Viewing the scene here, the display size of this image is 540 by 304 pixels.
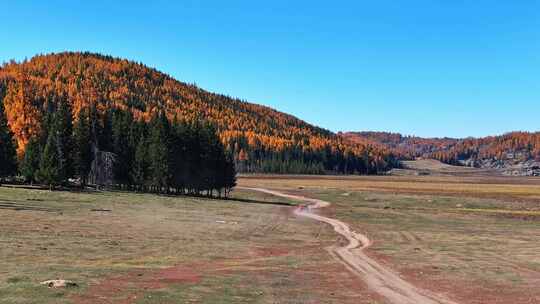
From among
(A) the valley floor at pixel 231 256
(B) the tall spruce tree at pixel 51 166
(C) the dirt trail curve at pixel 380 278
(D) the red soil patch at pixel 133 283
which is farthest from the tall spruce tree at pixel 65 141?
(D) the red soil patch at pixel 133 283

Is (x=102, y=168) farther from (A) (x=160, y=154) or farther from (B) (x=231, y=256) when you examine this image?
(B) (x=231, y=256)

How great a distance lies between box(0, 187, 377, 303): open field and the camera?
69.0ft

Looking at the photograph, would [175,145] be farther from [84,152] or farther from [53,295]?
[53,295]

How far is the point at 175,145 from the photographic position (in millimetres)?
107188

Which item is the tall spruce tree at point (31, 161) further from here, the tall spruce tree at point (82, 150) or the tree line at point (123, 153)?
the tall spruce tree at point (82, 150)

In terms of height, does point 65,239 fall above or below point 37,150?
below

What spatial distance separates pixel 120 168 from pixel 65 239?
72.0m

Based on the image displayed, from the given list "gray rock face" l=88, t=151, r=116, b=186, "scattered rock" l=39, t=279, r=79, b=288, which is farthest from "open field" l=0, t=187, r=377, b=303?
"gray rock face" l=88, t=151, r=116, b=186

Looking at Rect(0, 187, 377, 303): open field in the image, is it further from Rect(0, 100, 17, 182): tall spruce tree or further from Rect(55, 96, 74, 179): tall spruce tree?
Rect(0, 100, 17, 182): tall spruce tree

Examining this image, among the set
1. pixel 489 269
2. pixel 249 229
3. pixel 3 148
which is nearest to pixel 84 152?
pixel 3 148

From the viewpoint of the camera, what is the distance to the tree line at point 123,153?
94.8 metres

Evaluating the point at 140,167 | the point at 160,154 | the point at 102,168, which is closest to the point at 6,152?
the point at 102,168

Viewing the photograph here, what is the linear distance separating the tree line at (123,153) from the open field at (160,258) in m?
35.7

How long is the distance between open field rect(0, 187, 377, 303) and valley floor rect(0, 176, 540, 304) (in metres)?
0.05
